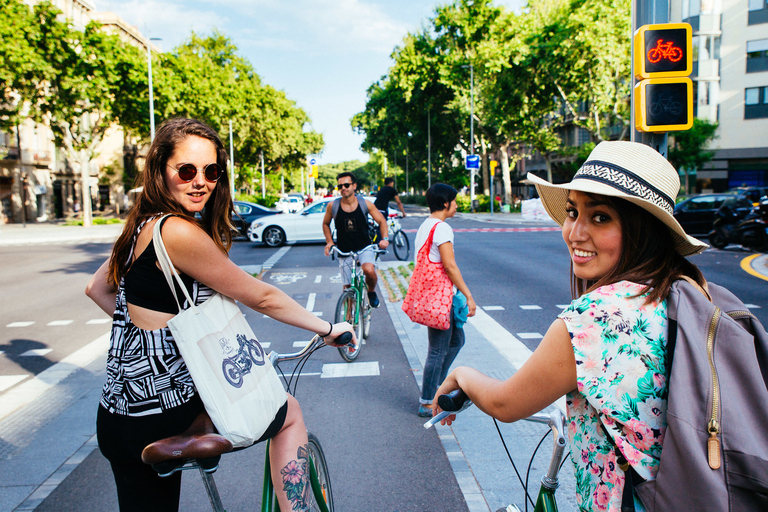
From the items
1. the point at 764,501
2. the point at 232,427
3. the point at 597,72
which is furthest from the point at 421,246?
the point at 597,72

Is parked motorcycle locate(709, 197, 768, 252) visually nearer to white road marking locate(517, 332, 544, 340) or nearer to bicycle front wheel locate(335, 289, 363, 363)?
white road marking locate(517, 332, 544, 340)

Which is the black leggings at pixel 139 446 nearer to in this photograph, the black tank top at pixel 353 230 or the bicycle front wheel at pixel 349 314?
the bicycle front wheel at pixel 349 314

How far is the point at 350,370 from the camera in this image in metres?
5.64

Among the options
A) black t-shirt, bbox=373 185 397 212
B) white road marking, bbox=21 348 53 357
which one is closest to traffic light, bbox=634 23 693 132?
white road marking, bbox=21 348 53 357

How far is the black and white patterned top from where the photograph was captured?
1741 millimetres

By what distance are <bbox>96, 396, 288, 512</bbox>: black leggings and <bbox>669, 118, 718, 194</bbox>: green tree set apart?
127 feet

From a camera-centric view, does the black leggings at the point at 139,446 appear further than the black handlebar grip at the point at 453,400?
Yes

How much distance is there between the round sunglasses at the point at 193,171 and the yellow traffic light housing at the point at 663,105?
16.1 ft

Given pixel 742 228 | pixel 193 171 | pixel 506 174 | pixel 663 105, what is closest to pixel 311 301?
pixel 663 105

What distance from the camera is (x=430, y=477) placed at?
11.3ft

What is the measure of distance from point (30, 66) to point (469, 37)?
24.2 m

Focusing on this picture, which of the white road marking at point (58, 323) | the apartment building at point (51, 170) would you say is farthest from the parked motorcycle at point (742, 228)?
the apartment building at point (51, 170)

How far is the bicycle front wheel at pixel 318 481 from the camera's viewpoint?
2294 millimetres

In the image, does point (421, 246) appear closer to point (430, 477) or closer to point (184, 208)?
point (430, 477)
